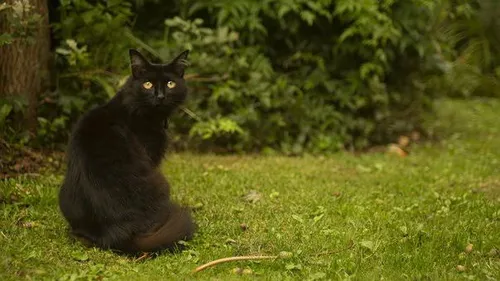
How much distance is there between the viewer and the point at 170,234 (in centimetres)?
353

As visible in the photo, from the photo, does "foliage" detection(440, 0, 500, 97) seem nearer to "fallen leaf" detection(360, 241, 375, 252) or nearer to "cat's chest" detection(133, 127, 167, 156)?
"fallen leaf" detection(360, 241, 375, 252)

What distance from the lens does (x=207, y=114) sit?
6262 mm

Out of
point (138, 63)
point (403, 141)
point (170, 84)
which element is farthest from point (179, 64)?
point (403, 141)

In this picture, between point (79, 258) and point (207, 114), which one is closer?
point (79, 258)

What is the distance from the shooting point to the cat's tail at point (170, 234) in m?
3.46

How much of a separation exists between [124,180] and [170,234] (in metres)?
0.43

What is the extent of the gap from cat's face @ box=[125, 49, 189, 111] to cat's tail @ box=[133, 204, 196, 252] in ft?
2.47

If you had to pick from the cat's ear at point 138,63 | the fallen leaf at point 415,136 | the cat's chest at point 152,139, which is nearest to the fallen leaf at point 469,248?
the cat's chest at point 152,139

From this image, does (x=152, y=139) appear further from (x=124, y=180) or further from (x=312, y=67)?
(x=312, y=67)

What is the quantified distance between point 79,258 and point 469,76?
873 cm

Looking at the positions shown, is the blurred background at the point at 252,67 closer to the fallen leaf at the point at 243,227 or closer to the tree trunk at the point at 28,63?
the tree trunk at the point at 28,63

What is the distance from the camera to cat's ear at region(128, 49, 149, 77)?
4.01m

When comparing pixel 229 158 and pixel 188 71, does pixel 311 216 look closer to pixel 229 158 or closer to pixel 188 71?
pixel 229 158

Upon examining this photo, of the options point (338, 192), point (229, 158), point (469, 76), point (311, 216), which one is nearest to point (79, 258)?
point (311, 216)
